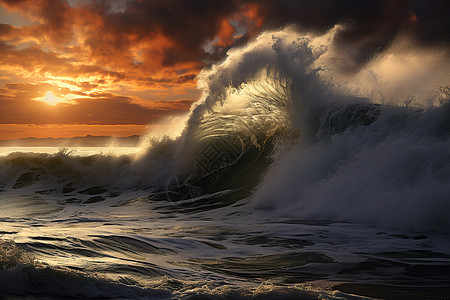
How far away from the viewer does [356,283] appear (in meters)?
3.43

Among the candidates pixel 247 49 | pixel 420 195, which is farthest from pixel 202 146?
pixel 420 195

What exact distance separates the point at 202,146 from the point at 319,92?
4.22 m

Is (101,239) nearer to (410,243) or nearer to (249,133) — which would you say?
(410,243)

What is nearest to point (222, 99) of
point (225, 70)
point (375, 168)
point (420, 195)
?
point (225, 70)

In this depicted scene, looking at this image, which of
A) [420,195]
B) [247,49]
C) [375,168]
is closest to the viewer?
[420,195]

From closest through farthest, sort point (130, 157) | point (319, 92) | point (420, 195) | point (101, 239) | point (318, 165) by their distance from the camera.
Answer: point (101, 239)
point (420, 195)
point (318, 165)
point (319, 92)
point (130, 157)

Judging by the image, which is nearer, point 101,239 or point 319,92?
point 101,239

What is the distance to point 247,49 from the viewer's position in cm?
1255

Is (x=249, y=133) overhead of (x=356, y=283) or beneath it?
overhead

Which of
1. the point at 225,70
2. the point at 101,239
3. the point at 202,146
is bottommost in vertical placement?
the point at 101,239

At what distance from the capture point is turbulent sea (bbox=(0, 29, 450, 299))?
10.8 ft

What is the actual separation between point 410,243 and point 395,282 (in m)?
1.79

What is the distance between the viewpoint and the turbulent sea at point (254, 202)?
10.8 ft

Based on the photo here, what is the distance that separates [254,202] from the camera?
8.73m
